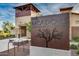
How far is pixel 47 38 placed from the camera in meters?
1.50

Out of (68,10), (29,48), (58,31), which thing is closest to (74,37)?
(58,31)

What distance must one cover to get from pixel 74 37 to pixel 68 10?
0.86 ft

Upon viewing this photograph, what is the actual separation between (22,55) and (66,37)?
46 centimetres

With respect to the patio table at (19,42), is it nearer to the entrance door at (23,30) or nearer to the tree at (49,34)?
the entrance door at (23,30)

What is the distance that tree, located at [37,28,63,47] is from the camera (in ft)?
4.89

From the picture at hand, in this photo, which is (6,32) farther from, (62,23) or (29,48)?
(62,23)

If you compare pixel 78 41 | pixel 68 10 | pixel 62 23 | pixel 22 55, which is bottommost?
pixel 22 55

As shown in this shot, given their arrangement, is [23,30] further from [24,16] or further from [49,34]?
[49,34]

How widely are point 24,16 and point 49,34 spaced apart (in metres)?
0.30

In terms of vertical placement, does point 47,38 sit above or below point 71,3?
below

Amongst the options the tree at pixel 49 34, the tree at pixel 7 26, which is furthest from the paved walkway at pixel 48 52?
the tree at pixel 7 26

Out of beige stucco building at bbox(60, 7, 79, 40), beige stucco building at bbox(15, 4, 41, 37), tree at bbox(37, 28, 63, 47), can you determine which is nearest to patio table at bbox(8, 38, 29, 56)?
beige stucco building at bbox(15, 4, 41, 37)

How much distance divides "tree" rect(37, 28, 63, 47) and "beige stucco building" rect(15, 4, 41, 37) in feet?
0.42

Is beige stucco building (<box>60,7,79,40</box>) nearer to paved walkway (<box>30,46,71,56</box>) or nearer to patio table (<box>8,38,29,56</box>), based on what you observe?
paved walkway (<box>30,46,71,56</box>)
